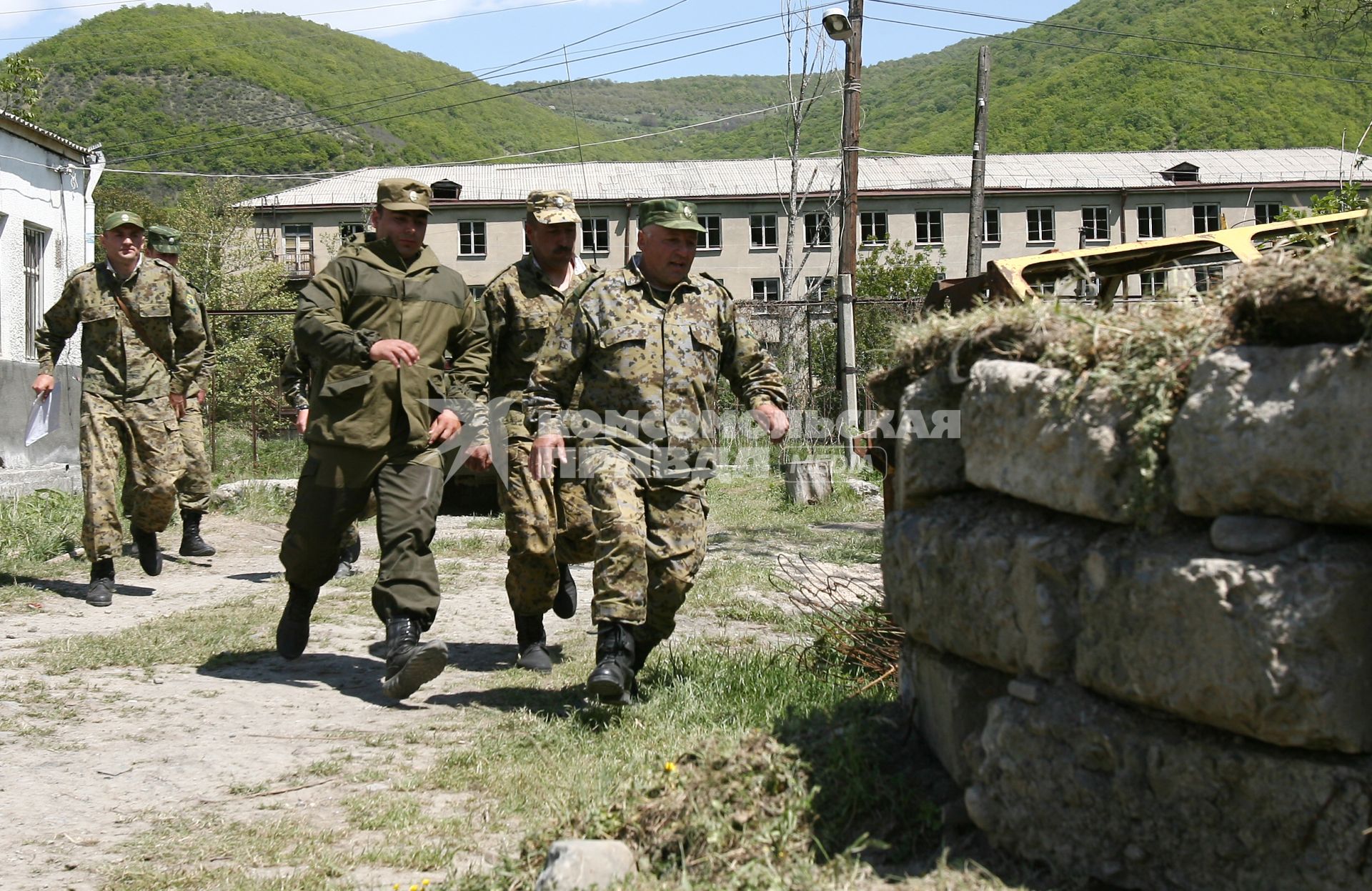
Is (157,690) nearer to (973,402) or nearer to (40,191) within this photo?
(973,402)

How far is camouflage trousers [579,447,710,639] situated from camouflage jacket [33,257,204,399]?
4.23 meters

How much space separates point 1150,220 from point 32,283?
4484 cm

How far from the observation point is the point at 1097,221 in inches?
1982

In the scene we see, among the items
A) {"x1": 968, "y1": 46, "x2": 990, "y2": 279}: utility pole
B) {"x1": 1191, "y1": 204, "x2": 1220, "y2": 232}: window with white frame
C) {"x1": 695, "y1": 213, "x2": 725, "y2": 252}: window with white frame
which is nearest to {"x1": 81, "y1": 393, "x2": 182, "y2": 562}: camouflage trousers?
{"x1": 968, "y1": 46, "x2": 990, "y2": 279}: utility pole

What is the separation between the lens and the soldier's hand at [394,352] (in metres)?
5.20

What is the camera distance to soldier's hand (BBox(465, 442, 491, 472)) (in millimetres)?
5688

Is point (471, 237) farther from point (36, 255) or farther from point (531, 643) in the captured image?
point (531, 643)

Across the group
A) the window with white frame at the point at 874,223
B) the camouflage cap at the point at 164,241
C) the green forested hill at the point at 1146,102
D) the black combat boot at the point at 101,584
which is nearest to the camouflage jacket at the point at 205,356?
the camouflage cap at the point at 164,241

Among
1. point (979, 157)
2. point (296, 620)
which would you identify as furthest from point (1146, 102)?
point (296, 620)

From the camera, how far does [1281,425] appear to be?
2264mm

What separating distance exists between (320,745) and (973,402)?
2.65 meters

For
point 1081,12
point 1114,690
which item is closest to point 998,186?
point 1114,690

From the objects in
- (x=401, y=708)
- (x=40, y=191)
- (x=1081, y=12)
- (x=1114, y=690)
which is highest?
(x=1081, y=12)

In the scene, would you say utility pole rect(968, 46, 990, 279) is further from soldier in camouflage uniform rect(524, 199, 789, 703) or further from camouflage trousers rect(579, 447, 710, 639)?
camouflage trousers rect(579, 447, 710, 639)
